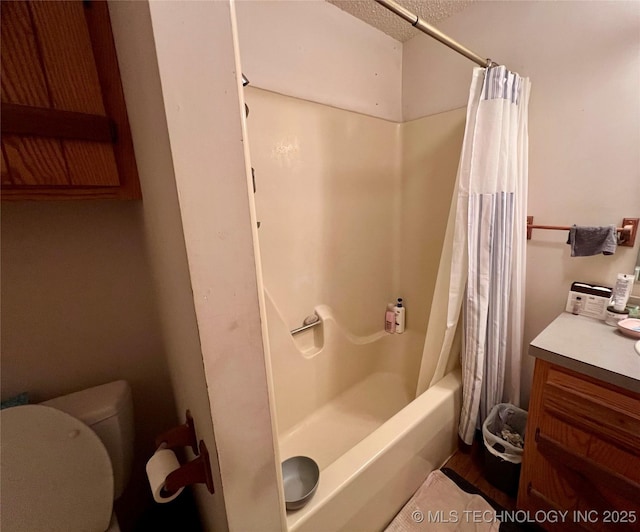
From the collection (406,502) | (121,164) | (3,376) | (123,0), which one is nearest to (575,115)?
(123,0)

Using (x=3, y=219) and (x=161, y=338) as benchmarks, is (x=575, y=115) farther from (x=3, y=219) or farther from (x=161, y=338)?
(x=3, y=219)

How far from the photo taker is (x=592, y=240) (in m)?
1.10

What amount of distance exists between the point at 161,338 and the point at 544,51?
208 cm

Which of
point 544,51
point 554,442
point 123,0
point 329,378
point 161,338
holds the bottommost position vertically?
point 329,378

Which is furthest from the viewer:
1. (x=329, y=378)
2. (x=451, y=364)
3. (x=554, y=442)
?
Answer: (x=329, y=378)

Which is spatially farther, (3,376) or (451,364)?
(451,364)

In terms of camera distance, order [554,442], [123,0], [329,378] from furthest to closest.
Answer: [329,378] < [554,442] < [123,0]

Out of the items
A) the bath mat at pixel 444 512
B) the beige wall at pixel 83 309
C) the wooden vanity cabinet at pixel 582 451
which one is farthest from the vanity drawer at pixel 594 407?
the beige wall at pixel 83 309

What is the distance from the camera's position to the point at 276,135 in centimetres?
128

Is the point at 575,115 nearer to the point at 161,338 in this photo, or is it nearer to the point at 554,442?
the point at 554,442

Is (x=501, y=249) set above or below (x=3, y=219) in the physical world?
below

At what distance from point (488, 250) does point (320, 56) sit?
126 centimetres

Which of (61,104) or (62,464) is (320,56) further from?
(62,464)

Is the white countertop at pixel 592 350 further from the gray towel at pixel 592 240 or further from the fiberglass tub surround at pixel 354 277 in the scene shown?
the fiberglass tub surround at pixel 354 277
